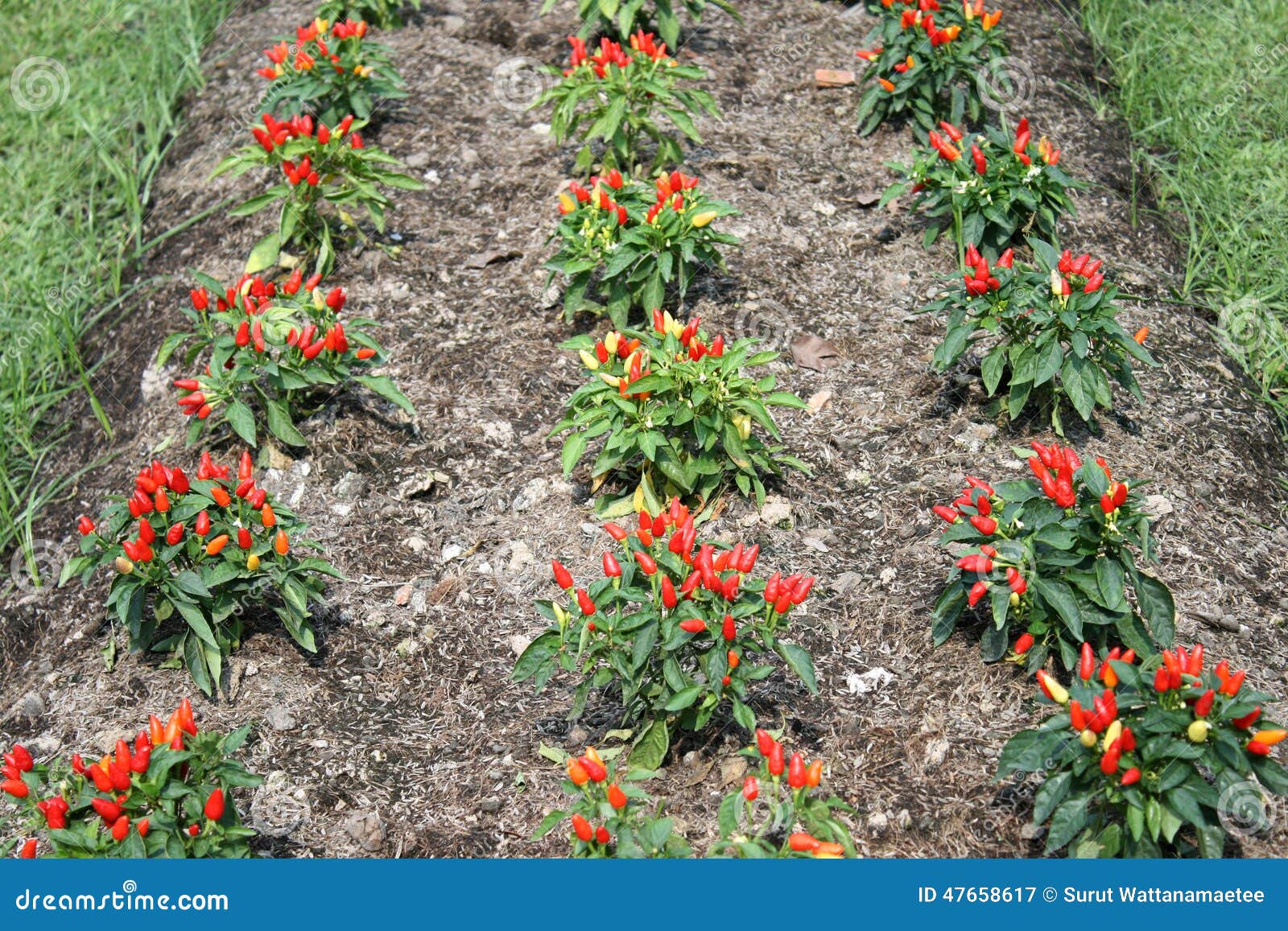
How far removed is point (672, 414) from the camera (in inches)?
157

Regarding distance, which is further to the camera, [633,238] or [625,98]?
[625,98]

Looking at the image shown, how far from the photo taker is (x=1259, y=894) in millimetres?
3043

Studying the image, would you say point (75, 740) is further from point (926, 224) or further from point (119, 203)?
point (926, 224)

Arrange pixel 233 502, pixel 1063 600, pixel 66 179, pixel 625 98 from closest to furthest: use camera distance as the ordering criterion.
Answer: pixel 1063 600, pixel 233 502, pixel 625 98, pixel 66 179

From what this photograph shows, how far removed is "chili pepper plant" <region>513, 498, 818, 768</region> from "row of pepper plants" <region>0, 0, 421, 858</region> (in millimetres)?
893

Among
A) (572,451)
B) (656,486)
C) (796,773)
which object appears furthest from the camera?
(656,486)

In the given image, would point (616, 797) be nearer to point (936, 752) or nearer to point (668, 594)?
point (668, 594)

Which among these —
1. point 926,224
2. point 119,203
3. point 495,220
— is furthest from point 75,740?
point 926,224

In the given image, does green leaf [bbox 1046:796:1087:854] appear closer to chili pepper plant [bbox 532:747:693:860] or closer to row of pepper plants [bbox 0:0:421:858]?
chili pepper plant [bbox 532:747:693:860]

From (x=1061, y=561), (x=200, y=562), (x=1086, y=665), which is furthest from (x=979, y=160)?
(x=200, y=562)

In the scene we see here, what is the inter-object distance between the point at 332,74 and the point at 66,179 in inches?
69.2

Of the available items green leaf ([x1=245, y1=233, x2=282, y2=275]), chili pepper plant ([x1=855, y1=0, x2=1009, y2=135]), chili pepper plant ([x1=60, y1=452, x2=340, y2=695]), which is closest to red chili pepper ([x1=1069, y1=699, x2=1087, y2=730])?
chili pepper plant ([x1=60, y1=452, x2=340, y2=695])

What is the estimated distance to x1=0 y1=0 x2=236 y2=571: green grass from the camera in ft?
17.5

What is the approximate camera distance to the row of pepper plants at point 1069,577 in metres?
2.92
